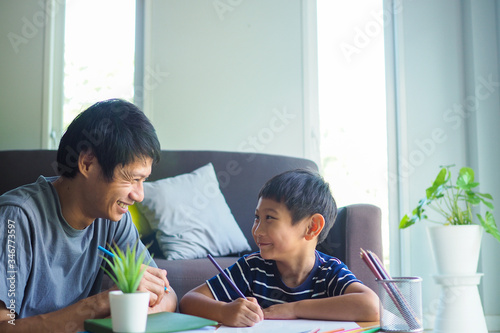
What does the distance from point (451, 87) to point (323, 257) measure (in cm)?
265

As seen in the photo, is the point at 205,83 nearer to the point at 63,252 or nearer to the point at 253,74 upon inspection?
the point at 253,74

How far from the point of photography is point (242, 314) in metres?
0.95

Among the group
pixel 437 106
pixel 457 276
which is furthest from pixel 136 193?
pixel 437 106

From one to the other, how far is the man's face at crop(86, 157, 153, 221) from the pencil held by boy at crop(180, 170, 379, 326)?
0.27 meters

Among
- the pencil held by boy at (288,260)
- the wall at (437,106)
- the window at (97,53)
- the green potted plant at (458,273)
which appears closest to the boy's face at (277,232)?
the pencil held by boy at (288,260)

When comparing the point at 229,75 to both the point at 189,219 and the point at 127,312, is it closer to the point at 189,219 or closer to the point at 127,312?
the point at 189,219

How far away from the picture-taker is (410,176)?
141 inches

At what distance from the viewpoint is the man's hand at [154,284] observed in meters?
1.10

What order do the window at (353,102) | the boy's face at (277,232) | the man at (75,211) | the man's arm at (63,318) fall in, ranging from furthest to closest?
the window at (353,102) → the boy's face at (277,232) → the man at (75,211) → the man's arm at (63,318)

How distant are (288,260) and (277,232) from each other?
0.08 m

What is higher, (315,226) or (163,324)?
(315,226)

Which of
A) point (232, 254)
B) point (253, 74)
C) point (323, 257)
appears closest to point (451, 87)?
point (253, 74)

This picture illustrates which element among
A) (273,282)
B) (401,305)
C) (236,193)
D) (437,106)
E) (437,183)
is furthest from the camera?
(437,106)

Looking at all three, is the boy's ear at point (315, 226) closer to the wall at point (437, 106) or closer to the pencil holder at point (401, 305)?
the pencil holder at point (401, 305)
